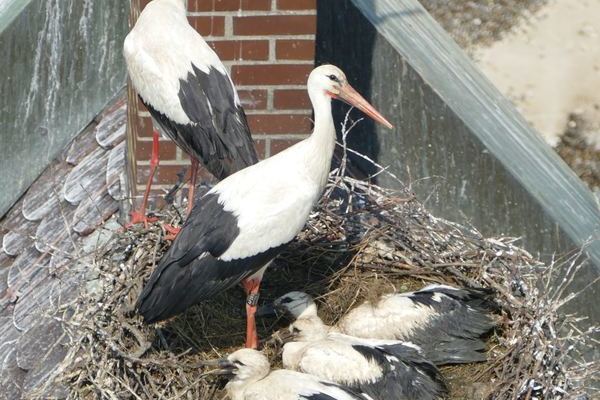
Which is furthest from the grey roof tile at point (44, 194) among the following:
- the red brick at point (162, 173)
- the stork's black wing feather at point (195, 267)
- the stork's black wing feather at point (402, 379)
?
the stork's black wing feather at point (402, 379)

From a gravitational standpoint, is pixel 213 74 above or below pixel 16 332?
above

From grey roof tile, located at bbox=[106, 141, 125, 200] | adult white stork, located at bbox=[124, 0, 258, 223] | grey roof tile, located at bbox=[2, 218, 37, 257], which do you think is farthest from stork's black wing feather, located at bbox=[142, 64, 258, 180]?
grey roof tile, located at bbox=[2, 218, 37, 257]

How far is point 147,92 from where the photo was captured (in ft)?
28.6

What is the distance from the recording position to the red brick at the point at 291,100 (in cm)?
920

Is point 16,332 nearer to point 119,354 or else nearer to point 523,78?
point 119,354

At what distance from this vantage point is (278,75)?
9.20 metres

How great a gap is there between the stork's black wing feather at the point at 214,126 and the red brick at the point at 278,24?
67cm

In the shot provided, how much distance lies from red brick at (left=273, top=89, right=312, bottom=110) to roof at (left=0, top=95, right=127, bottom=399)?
41.0 inches

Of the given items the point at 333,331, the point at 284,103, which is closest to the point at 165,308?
the point at 333,331

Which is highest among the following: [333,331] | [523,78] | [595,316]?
[333,331]

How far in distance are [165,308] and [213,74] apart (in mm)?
1251

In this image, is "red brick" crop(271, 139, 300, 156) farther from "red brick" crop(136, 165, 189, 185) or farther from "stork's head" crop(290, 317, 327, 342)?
"stork's head" crop(290, 317, 327, 342)

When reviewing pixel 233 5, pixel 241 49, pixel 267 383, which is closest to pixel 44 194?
pixel 241 49

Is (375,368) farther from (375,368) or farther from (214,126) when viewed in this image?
(214,126)
